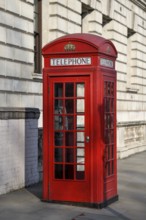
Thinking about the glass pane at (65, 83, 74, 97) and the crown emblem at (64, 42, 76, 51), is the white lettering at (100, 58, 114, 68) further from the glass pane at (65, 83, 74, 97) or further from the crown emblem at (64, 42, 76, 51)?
the glass pane at (65, 83, 74, 97)

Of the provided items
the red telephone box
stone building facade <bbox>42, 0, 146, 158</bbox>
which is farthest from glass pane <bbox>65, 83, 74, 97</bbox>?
stone building facade <bbox>42, 0, 146, 158</bbox>

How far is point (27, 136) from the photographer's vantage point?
11188 millimetres

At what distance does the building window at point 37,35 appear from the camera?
41.7ft

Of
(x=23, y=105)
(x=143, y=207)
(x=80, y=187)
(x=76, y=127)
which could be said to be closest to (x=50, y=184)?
(x=80, y=187)

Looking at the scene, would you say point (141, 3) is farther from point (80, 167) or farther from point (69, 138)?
point (80, 167)

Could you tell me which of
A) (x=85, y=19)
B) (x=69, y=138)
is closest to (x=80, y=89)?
(x=69, y=138)

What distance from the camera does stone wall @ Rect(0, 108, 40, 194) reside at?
1014 cm

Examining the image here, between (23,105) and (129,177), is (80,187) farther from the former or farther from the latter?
(129,177)

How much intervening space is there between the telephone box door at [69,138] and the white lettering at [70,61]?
9.7 inches

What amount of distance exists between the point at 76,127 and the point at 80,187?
3.40ft

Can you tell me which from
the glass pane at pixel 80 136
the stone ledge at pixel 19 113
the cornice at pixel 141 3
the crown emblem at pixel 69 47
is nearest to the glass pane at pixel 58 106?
the glass pane at pixel 80 136

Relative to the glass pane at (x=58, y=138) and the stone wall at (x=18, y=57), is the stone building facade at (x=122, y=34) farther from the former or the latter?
the glass pane at (x=58, y=138)

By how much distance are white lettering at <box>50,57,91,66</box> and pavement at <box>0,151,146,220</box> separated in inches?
96.9

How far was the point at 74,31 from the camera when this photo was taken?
14266mm
